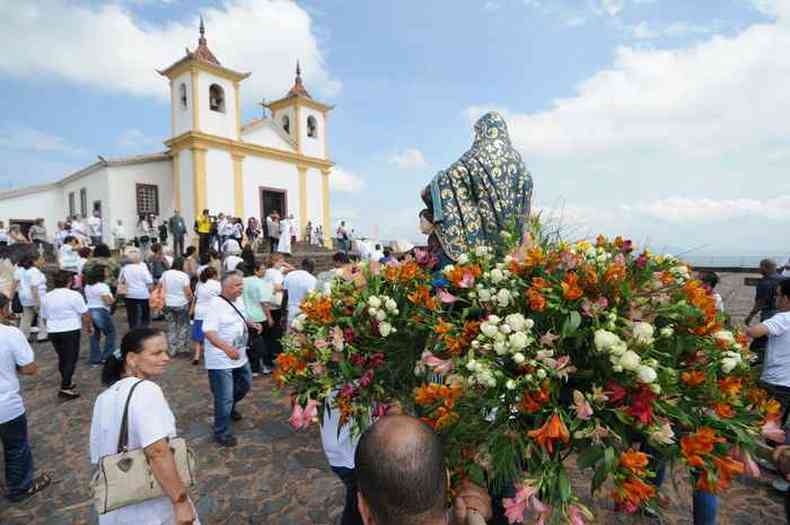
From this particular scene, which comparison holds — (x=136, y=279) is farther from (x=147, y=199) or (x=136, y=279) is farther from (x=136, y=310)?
(x=147, y=199)

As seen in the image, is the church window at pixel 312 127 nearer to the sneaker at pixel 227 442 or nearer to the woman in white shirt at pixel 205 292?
the woman in white shirt at pixel 205 292

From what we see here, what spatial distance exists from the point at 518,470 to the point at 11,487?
5.24m

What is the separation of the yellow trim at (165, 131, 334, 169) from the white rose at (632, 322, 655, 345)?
25.1 metres

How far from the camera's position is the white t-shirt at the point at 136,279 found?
8.95 m

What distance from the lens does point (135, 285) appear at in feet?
29.5

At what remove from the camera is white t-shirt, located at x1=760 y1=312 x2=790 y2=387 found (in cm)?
414

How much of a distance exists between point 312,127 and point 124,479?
97.0 feet

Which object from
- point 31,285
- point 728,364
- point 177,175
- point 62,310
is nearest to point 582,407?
point 728,364

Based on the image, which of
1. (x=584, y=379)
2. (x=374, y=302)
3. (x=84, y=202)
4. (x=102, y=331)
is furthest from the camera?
(x=84, y=202)

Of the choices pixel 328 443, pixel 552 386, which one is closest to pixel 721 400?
pixel 552 386

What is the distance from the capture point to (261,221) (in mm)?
26172

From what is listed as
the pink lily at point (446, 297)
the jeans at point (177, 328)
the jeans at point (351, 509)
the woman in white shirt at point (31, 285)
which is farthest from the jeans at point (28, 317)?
the pink lily at point (446, 297)

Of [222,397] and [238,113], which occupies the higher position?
[238,113]

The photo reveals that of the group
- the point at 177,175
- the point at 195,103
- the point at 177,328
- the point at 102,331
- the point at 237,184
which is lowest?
the point at 177,328
